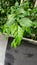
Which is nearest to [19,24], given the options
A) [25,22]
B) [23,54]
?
[25,22]

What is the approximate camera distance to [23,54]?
139cm

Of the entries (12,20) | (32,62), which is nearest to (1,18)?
(12,20)

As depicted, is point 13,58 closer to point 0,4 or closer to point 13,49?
point 13,49

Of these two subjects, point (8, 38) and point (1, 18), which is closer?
point (8, 38)

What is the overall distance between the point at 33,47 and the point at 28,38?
89 millimetres

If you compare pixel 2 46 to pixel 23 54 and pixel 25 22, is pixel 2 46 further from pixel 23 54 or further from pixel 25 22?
pixel 25 22

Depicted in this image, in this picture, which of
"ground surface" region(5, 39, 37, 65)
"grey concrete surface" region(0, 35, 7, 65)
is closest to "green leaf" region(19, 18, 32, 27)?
"ground surface" region(5, 39, 37, 65)

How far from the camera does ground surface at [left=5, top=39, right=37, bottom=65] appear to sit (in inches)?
52.7

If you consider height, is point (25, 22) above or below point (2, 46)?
above

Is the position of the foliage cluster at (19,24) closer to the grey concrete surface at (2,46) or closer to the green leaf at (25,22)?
the green leaf at (25,22)

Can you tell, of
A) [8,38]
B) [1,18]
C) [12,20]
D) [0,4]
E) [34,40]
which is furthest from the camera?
[0,4]

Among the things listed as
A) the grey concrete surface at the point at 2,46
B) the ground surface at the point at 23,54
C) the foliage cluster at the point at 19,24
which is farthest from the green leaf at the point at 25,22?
the grey concrete surface at the point at 2,46

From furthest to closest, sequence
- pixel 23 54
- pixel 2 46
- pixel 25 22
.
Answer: pixel 2 46, pixel 23 54, pixel 25 22

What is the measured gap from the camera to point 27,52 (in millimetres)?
1362
